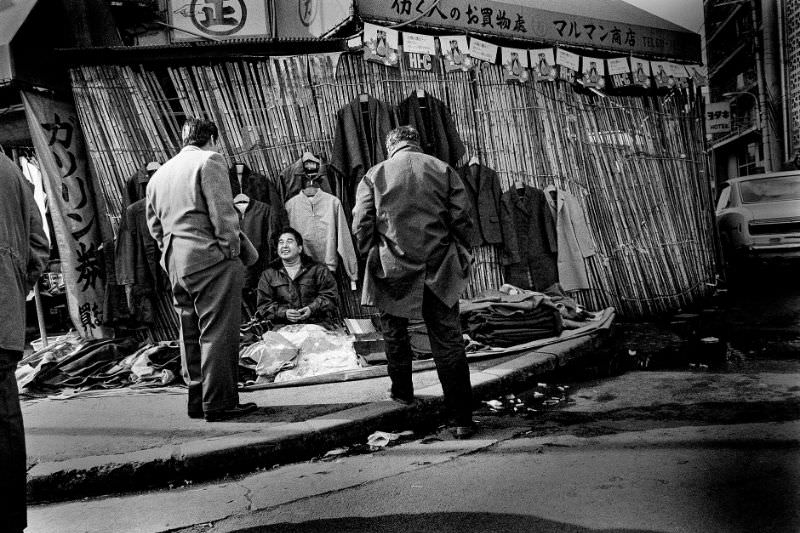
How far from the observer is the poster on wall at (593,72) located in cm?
793

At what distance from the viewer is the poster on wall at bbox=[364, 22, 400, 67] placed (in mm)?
6672

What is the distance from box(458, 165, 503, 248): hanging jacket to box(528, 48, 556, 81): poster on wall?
1349 mm

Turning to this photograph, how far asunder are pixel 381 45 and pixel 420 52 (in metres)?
0.46

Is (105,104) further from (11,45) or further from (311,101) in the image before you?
(311,101)

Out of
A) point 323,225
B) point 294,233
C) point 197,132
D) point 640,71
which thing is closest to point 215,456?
point 197,132

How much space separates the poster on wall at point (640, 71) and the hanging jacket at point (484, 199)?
260cm

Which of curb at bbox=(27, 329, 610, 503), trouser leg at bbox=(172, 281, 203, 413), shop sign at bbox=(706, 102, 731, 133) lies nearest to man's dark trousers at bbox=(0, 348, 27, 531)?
curb at bbox=(27, 329, 610, 503)

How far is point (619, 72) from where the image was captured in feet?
26.7

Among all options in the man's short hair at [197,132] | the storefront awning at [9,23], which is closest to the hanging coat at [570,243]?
the man's short hair at [197,132]

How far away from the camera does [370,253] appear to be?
14.2 ft

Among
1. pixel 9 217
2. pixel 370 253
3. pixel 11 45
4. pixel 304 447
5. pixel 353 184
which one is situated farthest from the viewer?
pixel 353 184

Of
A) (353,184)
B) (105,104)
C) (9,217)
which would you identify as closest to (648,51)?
(353,184)

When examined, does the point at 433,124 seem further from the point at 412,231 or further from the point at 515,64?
the point at 412,231

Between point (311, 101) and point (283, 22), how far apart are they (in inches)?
74.9
